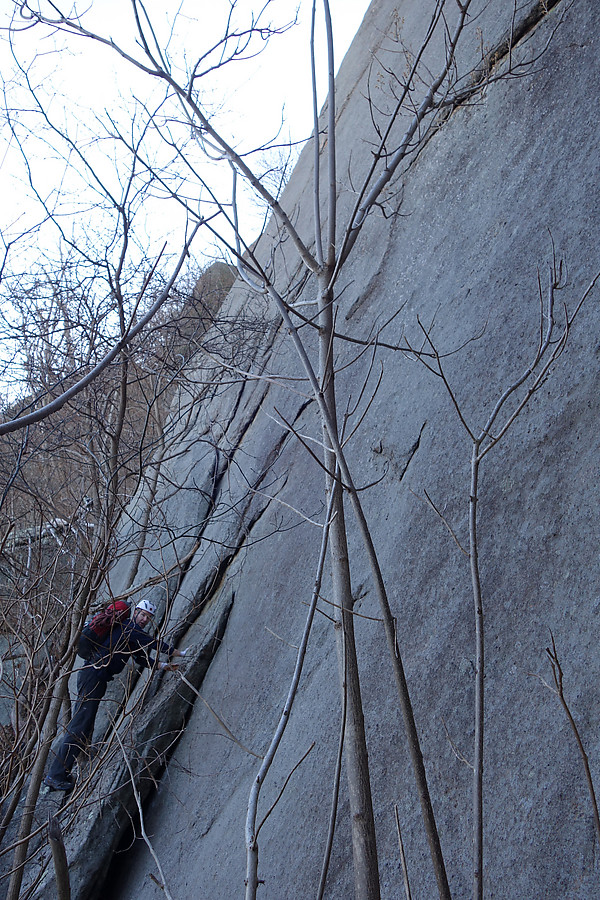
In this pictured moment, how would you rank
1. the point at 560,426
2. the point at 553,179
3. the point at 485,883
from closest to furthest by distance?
the point at 485,883 < the point at 560,426 < the point at 553,179

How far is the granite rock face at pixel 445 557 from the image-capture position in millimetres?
2131

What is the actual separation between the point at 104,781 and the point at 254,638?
1.34 meters

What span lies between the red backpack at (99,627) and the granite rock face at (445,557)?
548 mm

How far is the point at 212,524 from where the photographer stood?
18.0 ft

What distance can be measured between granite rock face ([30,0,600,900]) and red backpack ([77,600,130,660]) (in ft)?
1.80

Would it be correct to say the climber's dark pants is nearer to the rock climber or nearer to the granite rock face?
the rock climber

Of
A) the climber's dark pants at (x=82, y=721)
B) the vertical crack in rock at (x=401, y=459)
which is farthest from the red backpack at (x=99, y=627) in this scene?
the vertical crack in rock at (x=401, y=459)

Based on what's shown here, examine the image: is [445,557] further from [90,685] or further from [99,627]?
[90,685]

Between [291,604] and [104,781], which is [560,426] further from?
[104,781]

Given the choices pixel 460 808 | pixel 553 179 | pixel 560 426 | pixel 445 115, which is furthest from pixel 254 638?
pixel 445 115

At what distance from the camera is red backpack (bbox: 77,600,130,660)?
14.6 feet

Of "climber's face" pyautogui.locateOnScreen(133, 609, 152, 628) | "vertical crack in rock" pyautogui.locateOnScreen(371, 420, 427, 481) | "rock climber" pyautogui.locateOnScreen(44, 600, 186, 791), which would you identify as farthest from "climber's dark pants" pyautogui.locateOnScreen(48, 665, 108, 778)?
"vertical crack in rock" pyautogui.locateOnScreen(371, 420, 427, 481)

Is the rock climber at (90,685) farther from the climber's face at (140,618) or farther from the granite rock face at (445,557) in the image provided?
the granite rock face at (445,557)

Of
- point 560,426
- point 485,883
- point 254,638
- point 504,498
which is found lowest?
point 485,883
